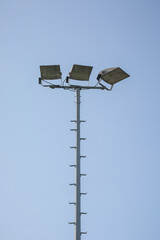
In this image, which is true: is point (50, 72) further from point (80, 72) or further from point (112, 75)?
point (112, 75)

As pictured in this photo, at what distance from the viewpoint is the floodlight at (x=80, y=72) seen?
1046 centimetres

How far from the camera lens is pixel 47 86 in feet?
36.2

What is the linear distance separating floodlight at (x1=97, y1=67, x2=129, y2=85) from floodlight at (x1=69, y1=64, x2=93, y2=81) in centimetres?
42

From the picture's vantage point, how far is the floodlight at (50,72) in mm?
10594

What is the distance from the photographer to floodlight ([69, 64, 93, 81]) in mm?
10461

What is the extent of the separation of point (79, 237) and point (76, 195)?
0.94 m

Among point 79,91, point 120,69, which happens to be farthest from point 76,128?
point 120,69

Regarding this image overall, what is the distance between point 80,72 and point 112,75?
0.87m

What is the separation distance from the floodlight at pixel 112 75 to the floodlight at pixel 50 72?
1.10m

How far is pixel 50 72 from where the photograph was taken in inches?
424

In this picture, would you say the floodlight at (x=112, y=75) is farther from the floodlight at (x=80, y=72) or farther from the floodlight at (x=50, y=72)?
the floodlight at (x=50, y=72)

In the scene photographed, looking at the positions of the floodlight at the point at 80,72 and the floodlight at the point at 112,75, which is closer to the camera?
the floodlight at the point at 80,72

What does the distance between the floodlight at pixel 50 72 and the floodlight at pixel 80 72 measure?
336 mm

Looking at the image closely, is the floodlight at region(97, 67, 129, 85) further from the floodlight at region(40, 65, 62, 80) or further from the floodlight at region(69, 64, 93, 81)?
the floodlight at region(40, 65, 62, 80)
